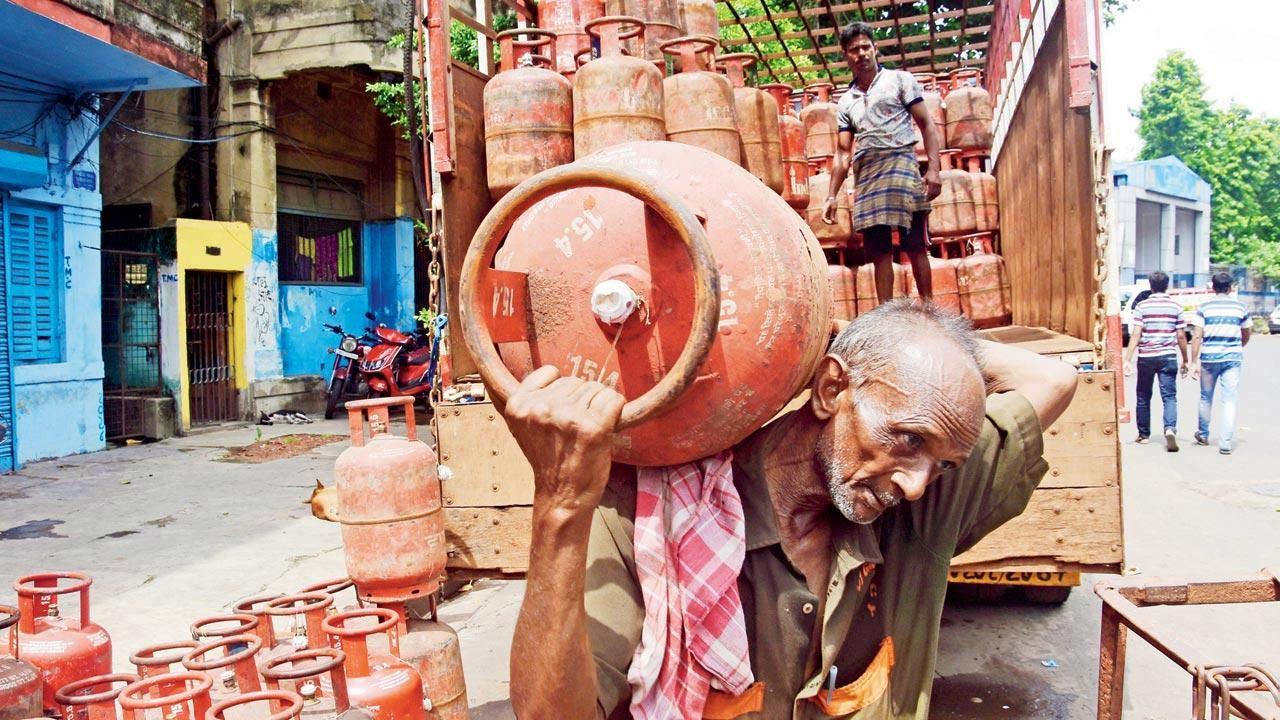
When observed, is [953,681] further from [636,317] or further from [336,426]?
[336,426]

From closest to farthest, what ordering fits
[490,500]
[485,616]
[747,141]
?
1. [490,500]
2. [747,141]
3. [485,616]

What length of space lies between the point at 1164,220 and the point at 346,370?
3661 cm

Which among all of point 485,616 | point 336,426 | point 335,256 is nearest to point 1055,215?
point 485,616

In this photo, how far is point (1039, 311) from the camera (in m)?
4.71

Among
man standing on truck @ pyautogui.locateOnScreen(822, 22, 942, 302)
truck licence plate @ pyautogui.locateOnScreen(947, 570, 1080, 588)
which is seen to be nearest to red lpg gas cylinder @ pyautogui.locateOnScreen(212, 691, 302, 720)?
truck licence plate @ pyautogui.locateOnScreen(947, 570, 1080, 588)

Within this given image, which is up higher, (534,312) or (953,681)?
(534,312)

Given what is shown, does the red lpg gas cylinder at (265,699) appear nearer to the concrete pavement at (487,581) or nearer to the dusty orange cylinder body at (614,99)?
the concrete pavement at (487,581)

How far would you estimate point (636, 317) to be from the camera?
4.20 ft

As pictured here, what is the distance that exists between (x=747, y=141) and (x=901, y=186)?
82 cm

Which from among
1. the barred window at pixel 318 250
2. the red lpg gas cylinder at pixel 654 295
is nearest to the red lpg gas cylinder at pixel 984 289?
the red lpg gas cylinder at pixel 654 295

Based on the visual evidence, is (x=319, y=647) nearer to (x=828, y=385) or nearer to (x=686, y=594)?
(x=686, y=594)

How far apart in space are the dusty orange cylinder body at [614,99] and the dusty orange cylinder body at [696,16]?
173cm

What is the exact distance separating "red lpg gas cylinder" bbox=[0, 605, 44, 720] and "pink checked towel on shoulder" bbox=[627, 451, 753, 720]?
1.51 meters

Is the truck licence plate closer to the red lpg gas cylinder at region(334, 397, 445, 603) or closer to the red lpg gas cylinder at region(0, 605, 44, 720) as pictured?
the red lpg gas cylinder at region(334, 397, 445, 603)
